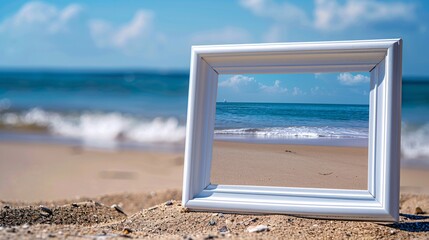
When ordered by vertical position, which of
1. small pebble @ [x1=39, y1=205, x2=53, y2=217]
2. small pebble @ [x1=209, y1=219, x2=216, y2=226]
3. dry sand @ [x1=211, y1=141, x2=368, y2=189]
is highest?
dry sand @ [x1=211, y1=141, x2=368, y2=189]

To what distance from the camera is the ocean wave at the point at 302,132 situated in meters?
2.38

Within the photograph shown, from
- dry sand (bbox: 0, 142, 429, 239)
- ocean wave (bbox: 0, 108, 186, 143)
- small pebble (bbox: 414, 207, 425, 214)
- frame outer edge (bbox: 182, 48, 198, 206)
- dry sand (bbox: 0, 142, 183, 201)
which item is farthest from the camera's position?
ocean wave (bbox: 0, 108, 186, 143)

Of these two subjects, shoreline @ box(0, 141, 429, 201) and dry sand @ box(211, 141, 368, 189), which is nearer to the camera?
dry sand @ box(211, 141, 368, 189)

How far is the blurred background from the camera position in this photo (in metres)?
8.85

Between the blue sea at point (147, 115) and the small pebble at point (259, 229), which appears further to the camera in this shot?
the blue sea at point (147, 115)

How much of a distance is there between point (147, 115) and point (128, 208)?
6844mm

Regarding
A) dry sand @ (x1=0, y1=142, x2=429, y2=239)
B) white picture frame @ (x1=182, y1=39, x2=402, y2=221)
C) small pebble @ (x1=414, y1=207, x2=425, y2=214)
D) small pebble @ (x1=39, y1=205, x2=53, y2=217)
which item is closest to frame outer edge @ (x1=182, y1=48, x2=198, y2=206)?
white picture frame @ (x1=182, y1=39, x2=402, y2=221)

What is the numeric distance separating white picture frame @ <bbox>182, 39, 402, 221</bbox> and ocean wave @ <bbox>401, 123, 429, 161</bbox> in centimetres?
180

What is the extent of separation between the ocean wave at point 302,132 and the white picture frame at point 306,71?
0.11m

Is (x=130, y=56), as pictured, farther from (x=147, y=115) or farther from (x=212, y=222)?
(x=212, y=222)

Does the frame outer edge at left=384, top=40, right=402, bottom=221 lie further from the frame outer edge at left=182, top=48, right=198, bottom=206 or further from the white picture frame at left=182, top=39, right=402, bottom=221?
the frame outer edge at left=182, top=48, right=198, bottom=206

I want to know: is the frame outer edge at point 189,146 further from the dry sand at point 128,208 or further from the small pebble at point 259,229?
the small pebble at point 259,229

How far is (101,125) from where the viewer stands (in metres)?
10.0

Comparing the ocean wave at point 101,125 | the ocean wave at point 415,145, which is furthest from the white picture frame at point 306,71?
the ocean wave at point 101,125
